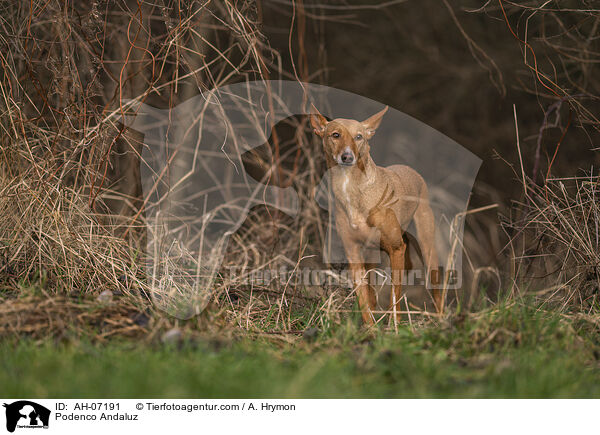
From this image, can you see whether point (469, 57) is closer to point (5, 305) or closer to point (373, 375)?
point (373, 375)

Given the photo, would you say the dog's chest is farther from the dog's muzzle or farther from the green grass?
the green grass

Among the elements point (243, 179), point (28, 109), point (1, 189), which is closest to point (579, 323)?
point (243, 179)

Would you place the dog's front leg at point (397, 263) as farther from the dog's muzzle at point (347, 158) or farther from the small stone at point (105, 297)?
the small stone at point (105, 297)

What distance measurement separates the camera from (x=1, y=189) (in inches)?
146

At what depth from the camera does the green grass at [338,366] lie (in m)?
2.16

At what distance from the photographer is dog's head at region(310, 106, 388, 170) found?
3561 mm

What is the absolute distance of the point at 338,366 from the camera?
7.81ft

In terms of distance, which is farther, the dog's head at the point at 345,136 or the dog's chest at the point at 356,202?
the dog's chest at the point at 356,202

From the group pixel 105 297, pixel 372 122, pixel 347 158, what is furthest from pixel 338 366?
pixel 372 122

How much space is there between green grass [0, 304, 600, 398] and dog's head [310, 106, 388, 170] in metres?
1.26
